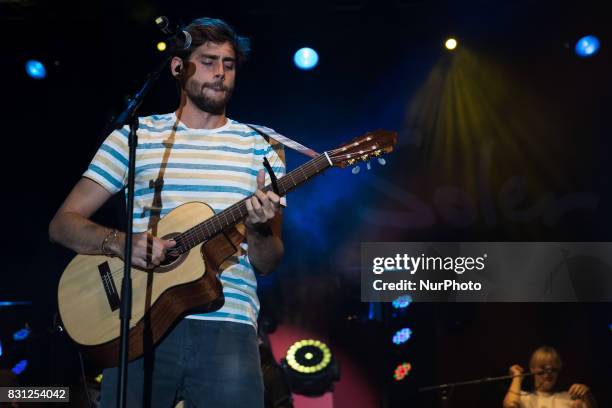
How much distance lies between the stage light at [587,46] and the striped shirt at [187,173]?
16.8ft

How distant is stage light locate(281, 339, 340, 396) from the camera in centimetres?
746

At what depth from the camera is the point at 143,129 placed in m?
3.27

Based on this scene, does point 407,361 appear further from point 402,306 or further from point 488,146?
point 488,146

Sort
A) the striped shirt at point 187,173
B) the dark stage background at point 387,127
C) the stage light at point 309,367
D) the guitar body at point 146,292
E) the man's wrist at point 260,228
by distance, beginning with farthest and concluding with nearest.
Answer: the stage light at point 309,367
the dark stage background at point 387,127
the striped shirt at point 187,173
the man's wrist at point 260,228
the guitar body at point 146,292

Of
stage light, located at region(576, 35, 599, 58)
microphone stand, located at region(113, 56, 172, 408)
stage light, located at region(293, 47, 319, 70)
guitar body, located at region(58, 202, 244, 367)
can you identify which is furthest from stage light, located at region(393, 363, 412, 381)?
microphone stand, located at region(113, 56, 172, 408)

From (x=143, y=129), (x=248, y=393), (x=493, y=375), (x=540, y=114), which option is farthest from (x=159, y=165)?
(x=493, y=375)

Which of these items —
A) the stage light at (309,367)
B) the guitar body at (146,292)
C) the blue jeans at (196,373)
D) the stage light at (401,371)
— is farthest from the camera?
the stage light at (401,371)

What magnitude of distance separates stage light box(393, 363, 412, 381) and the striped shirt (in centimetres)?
501

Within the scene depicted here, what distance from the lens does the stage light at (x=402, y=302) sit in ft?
24.5

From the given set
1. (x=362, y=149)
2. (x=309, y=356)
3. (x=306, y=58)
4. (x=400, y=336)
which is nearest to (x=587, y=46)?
(x=306, y=58)

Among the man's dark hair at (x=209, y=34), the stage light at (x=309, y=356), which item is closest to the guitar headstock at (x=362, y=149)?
the man's dark hair at (x=209, y=34)

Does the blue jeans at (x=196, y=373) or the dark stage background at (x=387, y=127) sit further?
the dark stage background at (x=387, y=127)

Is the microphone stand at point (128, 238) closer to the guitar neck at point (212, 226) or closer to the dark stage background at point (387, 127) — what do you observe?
the guitar neck at point (212, 226)

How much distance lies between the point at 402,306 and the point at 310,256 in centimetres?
121
